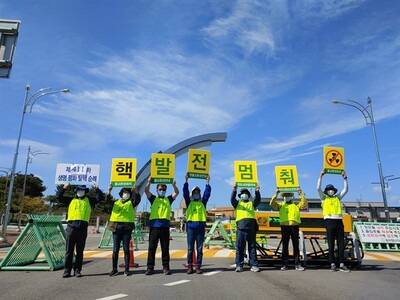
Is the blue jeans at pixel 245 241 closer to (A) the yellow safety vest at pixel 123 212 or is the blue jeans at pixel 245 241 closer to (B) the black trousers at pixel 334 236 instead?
(B) the black trousers at pixel 334 236

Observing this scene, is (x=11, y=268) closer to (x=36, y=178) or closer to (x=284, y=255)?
(x=284, y=255)

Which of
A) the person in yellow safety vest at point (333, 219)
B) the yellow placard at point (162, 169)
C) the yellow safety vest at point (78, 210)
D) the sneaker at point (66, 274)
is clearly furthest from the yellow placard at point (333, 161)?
the sneaker at point (66, 274)

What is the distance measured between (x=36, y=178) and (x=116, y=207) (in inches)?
2704

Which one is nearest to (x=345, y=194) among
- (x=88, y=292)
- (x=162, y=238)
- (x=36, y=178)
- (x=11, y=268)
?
(x=162, y=238)

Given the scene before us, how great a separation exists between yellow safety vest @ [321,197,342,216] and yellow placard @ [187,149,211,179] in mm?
2962

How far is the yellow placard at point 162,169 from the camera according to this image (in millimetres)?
8508

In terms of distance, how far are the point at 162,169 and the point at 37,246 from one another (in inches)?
149

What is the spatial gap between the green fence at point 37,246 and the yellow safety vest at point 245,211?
440 cm

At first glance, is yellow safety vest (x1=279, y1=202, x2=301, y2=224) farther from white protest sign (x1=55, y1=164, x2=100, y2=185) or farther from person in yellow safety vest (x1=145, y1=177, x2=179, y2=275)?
white protest sign (x1=55, y1=164, x2=100, y2=185)

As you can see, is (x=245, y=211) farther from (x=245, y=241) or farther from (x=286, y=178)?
(x=286, y=178)

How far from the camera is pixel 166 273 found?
296 inches

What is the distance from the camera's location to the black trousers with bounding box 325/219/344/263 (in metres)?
8.29

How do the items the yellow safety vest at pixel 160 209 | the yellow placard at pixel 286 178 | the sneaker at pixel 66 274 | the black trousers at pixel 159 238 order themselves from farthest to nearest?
the yellow placard at pixel 286 178 → the yellow safety vest at pixel 160 209 → the black trousers at pixel 159 238 → the sneaker at pixel 66 274

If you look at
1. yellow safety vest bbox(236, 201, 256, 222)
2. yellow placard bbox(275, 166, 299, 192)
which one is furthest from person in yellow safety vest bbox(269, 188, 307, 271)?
yellow safety vest bbox(236, 201, 256, 222)
